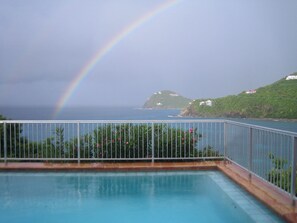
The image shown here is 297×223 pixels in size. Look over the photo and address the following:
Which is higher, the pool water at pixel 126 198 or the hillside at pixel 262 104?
the hillside at pixel 262 104

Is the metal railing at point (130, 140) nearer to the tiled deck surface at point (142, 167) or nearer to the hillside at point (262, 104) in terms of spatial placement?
the tiled deck surface at point (142, 167)

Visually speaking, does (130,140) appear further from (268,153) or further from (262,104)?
(262,104)

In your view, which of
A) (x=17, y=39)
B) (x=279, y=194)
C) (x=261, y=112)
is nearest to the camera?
(x=279, y=194)

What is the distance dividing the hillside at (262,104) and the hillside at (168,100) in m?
19.4

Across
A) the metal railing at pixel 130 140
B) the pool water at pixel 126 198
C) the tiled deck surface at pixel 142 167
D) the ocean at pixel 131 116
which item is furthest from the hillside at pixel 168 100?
the pool water at pixel 126 198

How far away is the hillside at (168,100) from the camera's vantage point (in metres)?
63.3

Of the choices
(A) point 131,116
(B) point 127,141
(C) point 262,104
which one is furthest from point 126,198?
(A) point 131,116

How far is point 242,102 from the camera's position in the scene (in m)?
37.3

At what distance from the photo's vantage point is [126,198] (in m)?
4.73

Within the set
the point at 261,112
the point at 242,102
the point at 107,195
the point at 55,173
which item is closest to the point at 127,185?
the point at 107,195

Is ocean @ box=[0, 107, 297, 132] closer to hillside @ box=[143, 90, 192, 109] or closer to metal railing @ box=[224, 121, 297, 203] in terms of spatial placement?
hillside @ box=[143, 90, 192, 109]

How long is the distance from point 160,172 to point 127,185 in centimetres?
100

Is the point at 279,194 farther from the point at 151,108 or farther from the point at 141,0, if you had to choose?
the point at 151,108

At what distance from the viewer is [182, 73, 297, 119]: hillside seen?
30312 millimetres
